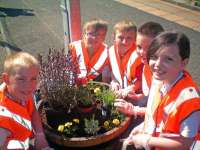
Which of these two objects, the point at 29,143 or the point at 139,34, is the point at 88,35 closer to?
the point at 139,34

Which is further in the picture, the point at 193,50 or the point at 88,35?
the point at 193,50

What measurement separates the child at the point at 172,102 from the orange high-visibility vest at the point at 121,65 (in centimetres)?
102

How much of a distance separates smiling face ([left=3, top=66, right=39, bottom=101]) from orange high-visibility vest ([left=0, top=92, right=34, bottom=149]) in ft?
0.27

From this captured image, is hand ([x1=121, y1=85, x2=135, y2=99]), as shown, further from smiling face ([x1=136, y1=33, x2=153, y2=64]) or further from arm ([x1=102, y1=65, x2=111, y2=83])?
arm ([x1=102, y1=65, x2=111, y2=83])

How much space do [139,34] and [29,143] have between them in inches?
58.4

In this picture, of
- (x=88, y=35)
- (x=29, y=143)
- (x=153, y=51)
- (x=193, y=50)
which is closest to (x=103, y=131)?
(x=29, y=143)

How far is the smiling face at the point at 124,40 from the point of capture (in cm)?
351

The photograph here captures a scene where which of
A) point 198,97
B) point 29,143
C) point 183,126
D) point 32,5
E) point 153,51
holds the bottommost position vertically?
point 29,143

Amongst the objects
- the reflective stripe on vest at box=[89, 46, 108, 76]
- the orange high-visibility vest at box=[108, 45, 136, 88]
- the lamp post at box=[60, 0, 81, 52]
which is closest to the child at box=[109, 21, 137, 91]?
the orange high-visibility vest at box=[108, 45, 136, 88]

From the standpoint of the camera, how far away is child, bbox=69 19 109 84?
12.2ft

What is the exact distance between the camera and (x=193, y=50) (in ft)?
22.1

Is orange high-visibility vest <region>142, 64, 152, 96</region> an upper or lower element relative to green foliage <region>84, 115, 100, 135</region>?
upper

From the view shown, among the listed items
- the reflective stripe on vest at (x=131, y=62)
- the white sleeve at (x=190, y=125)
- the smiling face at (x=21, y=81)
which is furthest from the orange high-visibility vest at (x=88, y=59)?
the white sleeve at (x=190, y=125)

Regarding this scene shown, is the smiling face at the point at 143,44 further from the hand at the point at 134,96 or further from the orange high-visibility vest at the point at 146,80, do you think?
the hand at the point at 134,96
